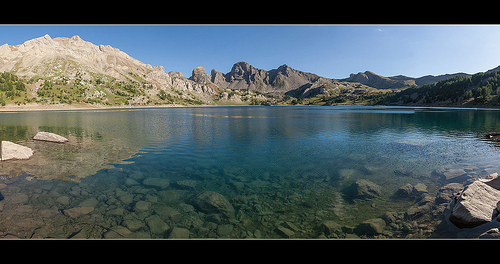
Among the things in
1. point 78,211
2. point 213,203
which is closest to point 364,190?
point 213,203

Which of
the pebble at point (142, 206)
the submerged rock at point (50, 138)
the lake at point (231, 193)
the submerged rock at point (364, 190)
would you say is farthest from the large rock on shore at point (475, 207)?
the submerged rock at point (50, 138)

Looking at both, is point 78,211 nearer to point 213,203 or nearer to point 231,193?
point 213,203

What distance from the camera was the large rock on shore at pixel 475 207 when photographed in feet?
45.8

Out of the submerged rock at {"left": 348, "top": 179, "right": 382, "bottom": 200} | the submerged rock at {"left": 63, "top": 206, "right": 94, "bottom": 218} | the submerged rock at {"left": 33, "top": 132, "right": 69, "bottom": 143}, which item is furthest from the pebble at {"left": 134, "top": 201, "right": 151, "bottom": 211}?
the submerged rock at {"left": 33, "top": 132, "right": 69, "bottom": 143}

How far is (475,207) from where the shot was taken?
14695 mm

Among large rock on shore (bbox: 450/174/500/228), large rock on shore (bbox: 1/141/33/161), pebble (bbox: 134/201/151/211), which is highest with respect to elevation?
large rock on shore (bbox: 1/141/33/161)

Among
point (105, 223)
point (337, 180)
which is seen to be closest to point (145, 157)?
point (105, 223)

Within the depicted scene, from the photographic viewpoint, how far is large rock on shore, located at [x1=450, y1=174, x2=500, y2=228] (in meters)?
14.0

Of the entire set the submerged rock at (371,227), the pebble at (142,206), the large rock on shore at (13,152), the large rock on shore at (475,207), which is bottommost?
the submerged rock at (371,227)

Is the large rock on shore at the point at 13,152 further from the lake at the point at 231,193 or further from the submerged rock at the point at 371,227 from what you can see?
the submerged rock at the point at 371,227

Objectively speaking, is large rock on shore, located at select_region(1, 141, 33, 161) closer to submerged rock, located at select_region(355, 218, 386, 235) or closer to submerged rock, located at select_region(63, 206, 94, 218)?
submerged rock, located at select_region(63, 206, 94, 218)

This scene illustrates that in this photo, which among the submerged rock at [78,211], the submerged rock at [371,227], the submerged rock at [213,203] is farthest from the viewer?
the submerged rock at [213,203]

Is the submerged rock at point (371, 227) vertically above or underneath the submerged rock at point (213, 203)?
underneath
